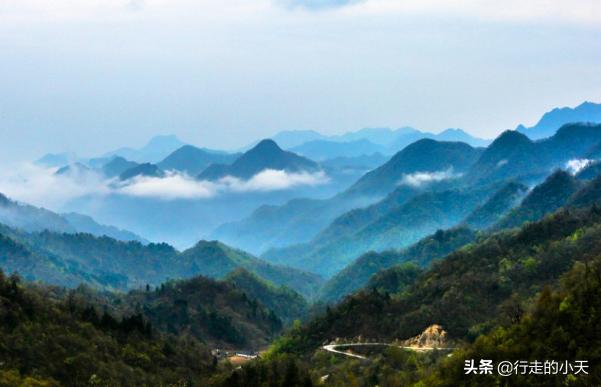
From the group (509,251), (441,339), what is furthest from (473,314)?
(509,251)

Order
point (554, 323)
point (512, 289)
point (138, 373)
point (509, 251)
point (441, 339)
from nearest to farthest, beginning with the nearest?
point (554, 323), point (138, 373), point (441, 339), point (512, 289), point (509, 251)

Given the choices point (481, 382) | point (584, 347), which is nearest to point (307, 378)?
point (481, 382)

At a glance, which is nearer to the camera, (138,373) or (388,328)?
(138,373)

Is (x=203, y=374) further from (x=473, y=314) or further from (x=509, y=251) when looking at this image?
(x=509, y=251)

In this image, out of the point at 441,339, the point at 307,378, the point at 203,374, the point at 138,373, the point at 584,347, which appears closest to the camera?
the point at 584,347

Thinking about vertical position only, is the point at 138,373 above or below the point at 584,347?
below

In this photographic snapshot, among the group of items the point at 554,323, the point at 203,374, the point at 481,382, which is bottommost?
the point at 203,374

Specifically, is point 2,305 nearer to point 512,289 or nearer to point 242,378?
point 242,378
